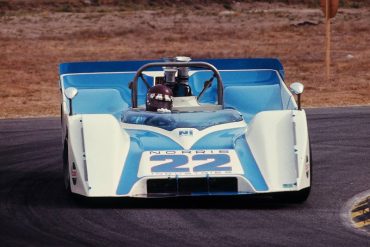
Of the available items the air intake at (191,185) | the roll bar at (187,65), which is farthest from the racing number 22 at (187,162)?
the roll bar at (187,65)

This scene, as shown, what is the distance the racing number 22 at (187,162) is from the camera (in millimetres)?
13500

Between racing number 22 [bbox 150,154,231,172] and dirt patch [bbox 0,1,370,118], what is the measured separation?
39.3 feet

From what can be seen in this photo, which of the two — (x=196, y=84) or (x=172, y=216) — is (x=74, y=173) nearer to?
(x=172, y=216)

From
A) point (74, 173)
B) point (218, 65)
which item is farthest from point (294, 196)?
point (218, 65)

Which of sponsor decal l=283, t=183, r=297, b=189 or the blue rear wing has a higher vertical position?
the blue rear wing

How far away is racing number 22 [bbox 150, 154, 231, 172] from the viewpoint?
1350 cm

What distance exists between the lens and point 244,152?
13969 mm

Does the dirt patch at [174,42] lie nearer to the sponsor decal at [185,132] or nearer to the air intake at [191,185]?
the sponsor decal at [185,132]

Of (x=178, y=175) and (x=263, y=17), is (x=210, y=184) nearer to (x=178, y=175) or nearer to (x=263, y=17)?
(x=178, y=175)

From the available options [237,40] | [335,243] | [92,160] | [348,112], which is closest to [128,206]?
[92,160]

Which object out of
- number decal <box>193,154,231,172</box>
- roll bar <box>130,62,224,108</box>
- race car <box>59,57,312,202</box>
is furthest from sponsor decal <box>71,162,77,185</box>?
roll bar <box>130,62,224,108</box>

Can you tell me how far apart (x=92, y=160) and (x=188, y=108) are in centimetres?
249

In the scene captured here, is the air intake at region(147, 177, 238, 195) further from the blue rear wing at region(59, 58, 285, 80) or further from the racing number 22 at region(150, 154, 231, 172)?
the blue rear wing at region(59, 58, 285, 80)

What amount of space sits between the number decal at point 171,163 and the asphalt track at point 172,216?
41cm
